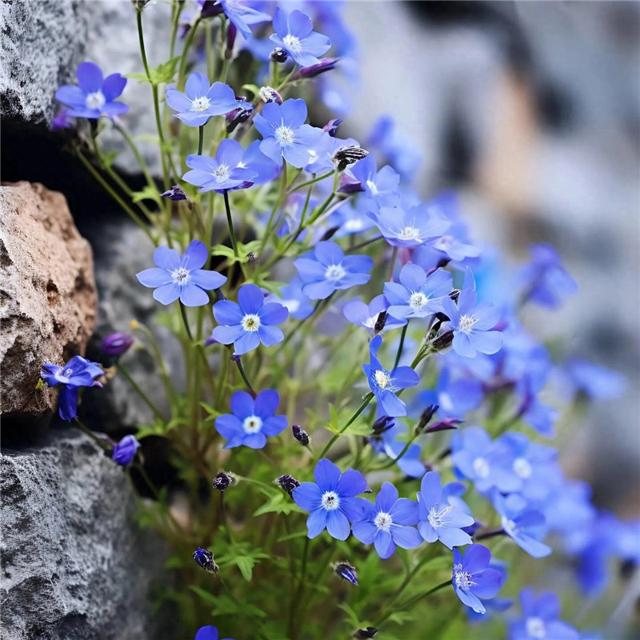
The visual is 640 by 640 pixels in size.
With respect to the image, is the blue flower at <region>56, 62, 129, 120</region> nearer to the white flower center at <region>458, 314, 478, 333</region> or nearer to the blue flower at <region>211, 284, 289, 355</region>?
the blue flower at <region>211, 284, 289, 355</region>

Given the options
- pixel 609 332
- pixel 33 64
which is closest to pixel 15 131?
pixel 33 64

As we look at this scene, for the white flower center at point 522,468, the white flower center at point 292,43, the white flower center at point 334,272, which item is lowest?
the white flower center at point 522,468

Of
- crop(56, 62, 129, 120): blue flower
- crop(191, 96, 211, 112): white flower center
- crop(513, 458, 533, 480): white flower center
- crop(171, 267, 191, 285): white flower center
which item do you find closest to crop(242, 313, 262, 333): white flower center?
crop(171, 267, 191, 285): white flower center

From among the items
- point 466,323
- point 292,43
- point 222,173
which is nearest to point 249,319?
point 222,173

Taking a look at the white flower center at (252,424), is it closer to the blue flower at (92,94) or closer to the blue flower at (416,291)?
the blue flower at (416,291)

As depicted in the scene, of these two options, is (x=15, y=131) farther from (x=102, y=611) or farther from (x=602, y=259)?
(x=602, y=259)

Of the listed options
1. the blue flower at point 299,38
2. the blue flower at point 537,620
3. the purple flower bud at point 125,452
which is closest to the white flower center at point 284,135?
the blue flower at point 299,38
